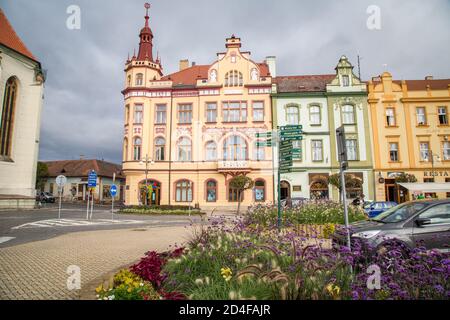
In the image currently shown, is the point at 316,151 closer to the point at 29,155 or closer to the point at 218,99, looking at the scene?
the point at 218,99

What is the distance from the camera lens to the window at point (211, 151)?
98.7 ft

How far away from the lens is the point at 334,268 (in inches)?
139

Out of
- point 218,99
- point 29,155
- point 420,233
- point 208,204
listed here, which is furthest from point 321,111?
point 29,155

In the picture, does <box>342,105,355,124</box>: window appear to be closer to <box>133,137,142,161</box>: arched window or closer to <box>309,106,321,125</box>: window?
<box>309,106,321,125</box>: window

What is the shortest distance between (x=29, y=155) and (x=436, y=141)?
141 ft

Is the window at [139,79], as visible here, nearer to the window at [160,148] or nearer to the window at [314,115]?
the window at [160,148]

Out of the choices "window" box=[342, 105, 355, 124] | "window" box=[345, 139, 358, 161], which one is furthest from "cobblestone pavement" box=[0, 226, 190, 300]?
"window" box=[342, 105, 355, 124]

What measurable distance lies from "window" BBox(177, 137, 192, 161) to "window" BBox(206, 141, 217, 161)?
2.03 meters

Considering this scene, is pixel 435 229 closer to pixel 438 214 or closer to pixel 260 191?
pixel 438 214

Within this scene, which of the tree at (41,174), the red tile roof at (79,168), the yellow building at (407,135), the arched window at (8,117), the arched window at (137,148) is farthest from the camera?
the tree at (41,174)

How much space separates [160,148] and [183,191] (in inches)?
219

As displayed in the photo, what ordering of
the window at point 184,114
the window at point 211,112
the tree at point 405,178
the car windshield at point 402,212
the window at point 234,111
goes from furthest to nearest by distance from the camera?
the window at point 184,114 → the window at point 211,112 → the window at point 234,111 → the tree at point 405,178 → the car windshield at point 402,212

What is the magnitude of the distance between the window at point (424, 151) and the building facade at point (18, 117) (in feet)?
132

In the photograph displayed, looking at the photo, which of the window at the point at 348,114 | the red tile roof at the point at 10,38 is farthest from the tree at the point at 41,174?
the window at the point at 348,114
